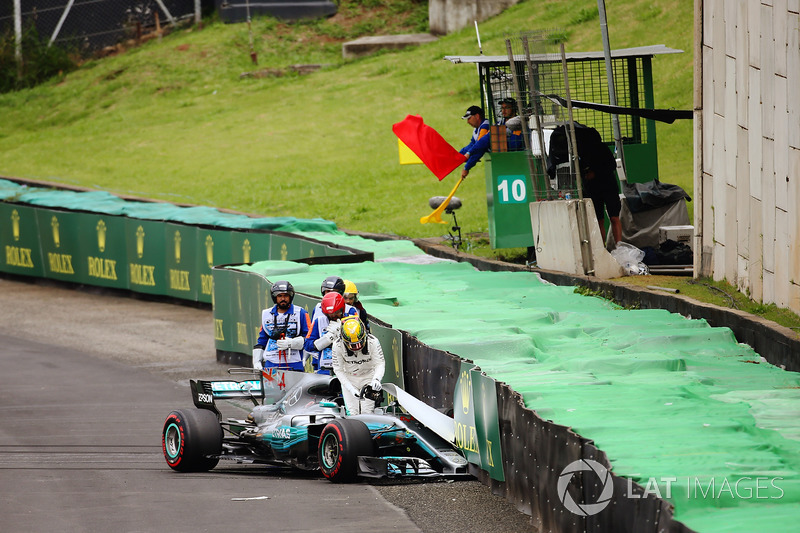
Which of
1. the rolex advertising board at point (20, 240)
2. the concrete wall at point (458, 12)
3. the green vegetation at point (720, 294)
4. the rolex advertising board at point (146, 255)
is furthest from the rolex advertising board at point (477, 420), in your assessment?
the concrete wall at point (458, 12)

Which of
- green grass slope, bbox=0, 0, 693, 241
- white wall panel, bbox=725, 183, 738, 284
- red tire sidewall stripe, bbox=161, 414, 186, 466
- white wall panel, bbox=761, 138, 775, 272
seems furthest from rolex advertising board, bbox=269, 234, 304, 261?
white wall panel, bbox=761, 138, 775, 272

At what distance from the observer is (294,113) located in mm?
44875

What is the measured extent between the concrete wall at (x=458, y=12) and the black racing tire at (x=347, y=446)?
36857 millimetres

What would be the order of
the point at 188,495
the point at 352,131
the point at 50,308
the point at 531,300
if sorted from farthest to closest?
the point at 352,131, the point at 50,308, the point at 531,300, the point at 188,495

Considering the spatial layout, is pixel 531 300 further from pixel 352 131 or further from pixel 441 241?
pixel 352 131

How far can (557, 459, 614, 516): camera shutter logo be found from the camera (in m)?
7.66

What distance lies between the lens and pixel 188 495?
37.1 ft

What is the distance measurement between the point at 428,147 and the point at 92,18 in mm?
38433

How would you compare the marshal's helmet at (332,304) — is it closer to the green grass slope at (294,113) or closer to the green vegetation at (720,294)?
the green vegetation at (720,294)

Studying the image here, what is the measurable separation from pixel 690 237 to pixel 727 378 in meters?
7.73

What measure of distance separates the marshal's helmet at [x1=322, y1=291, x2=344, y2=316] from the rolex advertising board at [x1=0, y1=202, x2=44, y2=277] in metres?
19.9

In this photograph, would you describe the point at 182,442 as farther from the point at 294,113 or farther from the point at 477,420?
the point at 294,113

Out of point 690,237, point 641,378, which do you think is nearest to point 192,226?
point 690,237

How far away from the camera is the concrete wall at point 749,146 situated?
1275cm
